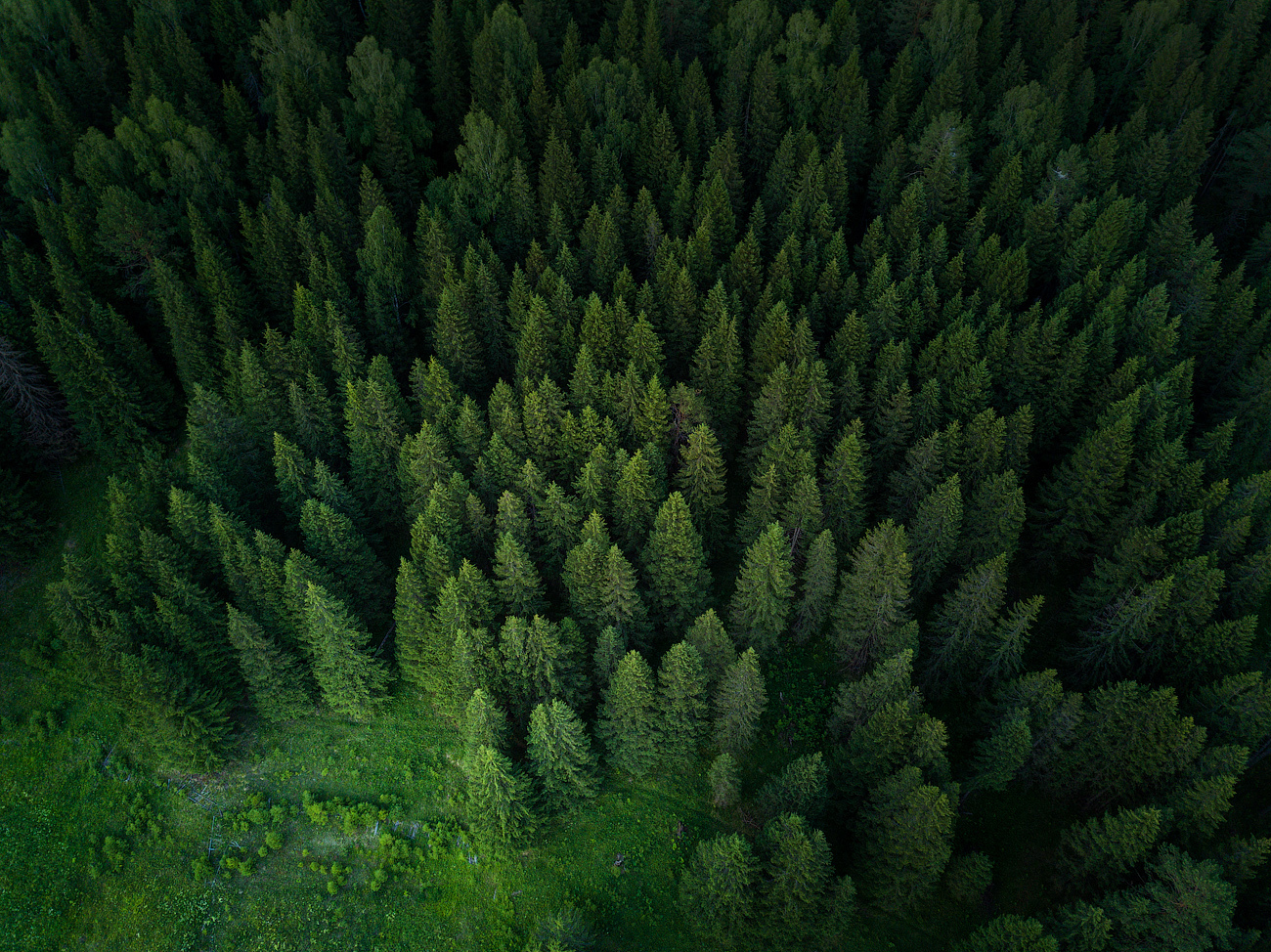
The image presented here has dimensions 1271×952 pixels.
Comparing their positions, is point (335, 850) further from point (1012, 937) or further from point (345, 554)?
point (1012, 937)

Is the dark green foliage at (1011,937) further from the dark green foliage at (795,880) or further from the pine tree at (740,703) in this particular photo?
the pine tree at (740,703)

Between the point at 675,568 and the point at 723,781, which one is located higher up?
the point at 675,568

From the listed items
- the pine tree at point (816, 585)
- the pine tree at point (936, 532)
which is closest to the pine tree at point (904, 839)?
the pine tree at point (816, 585)

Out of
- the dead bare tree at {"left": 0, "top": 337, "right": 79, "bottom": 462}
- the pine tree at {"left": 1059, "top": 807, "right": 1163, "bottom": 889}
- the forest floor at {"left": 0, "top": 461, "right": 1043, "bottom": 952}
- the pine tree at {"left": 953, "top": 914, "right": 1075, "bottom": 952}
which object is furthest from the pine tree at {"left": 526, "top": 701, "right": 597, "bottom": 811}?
the dead bare tree at {"left": 0, "top": 337, "right": 79, "bottom": 462}

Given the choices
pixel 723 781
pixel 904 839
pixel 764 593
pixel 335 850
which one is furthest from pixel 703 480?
pixel 335 850

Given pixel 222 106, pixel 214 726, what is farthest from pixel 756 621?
pixel 222 106

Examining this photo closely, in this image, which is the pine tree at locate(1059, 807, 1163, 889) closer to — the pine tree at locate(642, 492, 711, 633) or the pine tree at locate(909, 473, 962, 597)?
the pine tree at locate(909, 473, 962, 597)
